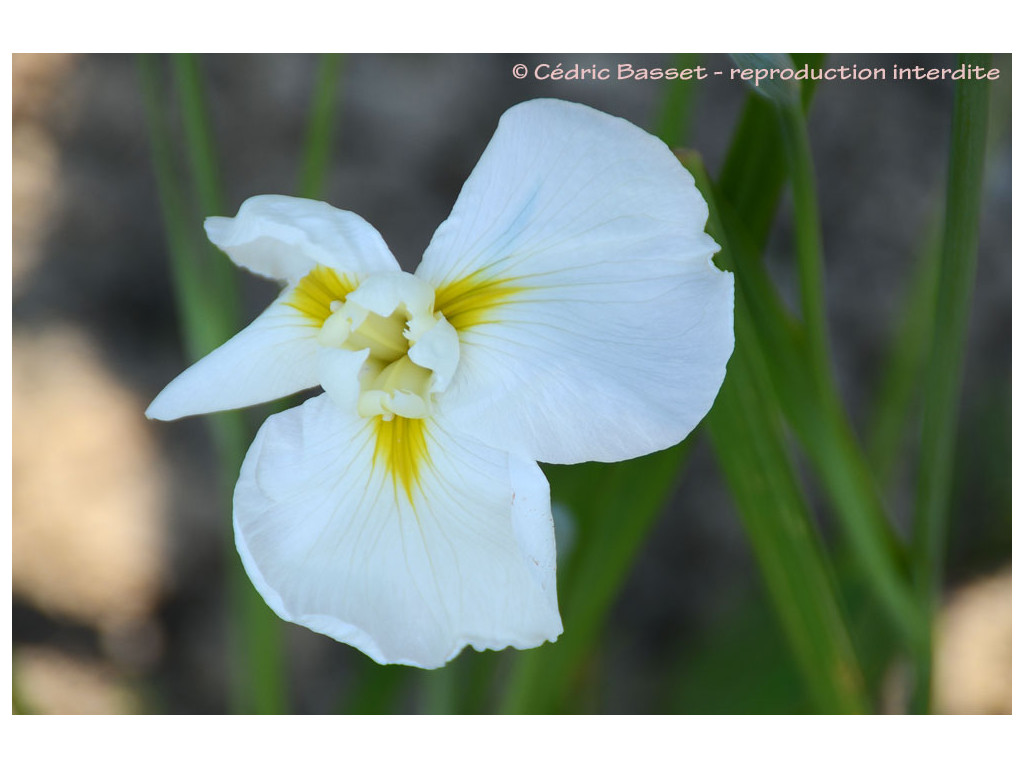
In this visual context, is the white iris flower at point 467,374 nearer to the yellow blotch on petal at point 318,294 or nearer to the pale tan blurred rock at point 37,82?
the yellow blotch on petal at point 318,294

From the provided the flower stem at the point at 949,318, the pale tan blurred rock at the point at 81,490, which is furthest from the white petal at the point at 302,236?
the pale tan blurred rock at the point at 81,490

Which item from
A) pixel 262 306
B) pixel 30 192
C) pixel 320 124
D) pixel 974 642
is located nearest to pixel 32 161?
pixel 30 192

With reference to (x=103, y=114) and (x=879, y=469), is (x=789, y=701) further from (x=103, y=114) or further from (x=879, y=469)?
(x=103, y=114)

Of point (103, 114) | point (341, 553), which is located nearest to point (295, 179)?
point (103, 114)

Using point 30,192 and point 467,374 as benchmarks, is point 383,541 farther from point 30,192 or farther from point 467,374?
point 30,192

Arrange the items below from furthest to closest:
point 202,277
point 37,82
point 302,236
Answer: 1. point 37,82
2. point 202,277
3. point 302,236
